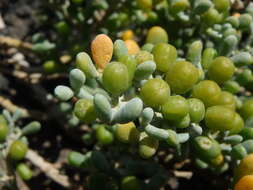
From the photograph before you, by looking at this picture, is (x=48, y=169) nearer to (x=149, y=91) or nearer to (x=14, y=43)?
(x=14, y=43)

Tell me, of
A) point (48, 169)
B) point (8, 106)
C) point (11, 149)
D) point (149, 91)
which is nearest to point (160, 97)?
point (149, 91)

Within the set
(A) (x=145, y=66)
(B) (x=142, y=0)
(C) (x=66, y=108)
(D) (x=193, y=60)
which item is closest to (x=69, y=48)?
(C) (x=66, y=108)

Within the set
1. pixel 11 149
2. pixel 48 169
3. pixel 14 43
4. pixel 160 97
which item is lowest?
pixel 48 169

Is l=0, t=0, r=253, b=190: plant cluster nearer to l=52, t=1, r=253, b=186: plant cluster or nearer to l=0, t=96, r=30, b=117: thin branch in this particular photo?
l=52, t=1, r=253, b=186: plant cluster

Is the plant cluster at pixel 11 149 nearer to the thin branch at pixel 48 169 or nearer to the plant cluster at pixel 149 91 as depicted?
the plant cluster at pixel 149 91

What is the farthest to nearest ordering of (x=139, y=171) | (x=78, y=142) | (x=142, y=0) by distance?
(x=78, y=142) → (x=142, y=0) → (x=139, y=171)

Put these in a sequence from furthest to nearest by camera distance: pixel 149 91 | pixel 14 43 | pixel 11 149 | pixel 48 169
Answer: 1. pixel 14 43
2. pixel 48 169
3. pixel 11 149
4. pixel 149 91

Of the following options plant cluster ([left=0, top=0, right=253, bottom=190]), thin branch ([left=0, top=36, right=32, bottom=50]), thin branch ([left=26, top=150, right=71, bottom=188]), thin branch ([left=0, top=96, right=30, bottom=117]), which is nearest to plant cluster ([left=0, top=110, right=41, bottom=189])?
plant cluster ([left=0, top=0, right=253, bottom=190])

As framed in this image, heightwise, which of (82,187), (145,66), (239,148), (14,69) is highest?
(145,66)

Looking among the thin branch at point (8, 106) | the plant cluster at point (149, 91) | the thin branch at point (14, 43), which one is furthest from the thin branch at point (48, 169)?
the thin branch at point (14, 43)

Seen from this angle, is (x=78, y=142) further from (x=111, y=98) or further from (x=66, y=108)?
(x=111, y=98)

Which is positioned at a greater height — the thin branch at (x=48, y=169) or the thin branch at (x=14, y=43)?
the thin branch at (x=14, y=43)
